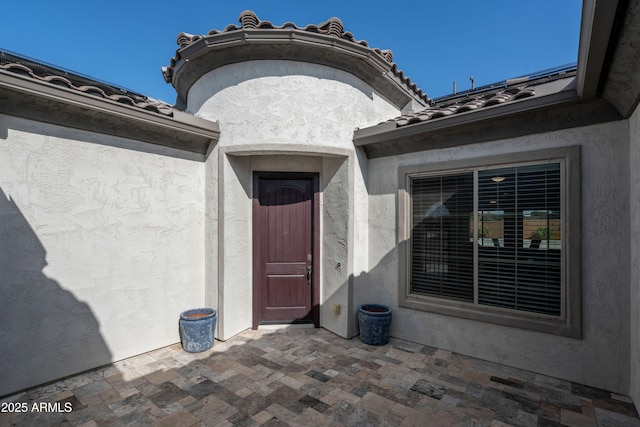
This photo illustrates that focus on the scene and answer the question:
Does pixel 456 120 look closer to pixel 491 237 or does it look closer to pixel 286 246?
pixel 491 237

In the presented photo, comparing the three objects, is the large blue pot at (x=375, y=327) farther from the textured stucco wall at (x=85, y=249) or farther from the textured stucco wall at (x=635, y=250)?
the textured stucco wall at (x=85, y=249)

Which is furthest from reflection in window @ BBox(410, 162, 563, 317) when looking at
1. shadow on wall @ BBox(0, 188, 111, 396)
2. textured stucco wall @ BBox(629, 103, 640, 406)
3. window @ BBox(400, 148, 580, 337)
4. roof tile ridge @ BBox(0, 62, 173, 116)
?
shadow on wall @ BBox(0, 188, 111, 396)

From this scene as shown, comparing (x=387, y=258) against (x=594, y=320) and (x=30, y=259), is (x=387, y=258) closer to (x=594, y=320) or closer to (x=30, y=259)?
(x=594, y=320)

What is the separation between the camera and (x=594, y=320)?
10.9 ft

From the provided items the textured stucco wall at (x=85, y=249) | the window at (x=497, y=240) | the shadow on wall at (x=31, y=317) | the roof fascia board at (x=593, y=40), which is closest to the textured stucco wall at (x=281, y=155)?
the textured stucco wall at (x=85, y=249)

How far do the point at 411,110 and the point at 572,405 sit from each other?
5.67 metres

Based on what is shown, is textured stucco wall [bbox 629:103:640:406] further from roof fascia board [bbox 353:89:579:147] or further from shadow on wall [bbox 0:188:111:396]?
shadow on wall [bbox 0:188:111:396]

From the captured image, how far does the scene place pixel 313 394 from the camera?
3285mm

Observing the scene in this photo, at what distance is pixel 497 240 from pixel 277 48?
14.2 ft

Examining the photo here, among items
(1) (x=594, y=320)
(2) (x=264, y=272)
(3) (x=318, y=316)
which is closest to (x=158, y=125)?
(2) (x=264, y=272)

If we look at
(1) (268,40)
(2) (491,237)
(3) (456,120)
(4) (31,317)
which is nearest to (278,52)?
(1) (268,40)

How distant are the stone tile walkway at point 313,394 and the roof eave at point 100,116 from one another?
3116mm

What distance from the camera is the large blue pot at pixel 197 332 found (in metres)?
4.27

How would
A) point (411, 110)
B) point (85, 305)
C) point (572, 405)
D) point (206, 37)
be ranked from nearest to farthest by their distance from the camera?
point (572, 405), point (85, 305), point (206, 37), point (411, 110)
